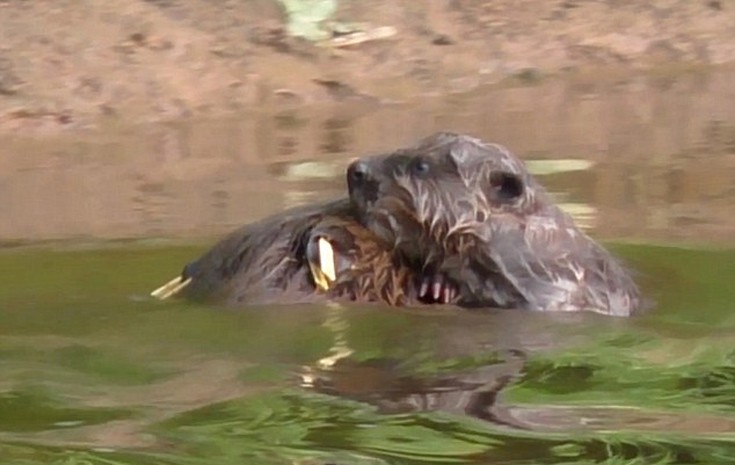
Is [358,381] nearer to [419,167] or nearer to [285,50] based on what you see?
[419,167]

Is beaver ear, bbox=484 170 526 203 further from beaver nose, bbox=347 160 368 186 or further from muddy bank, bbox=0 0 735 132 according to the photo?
muddy bank, bbox=0 0 735 132

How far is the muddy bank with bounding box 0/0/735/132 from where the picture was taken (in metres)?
13.6

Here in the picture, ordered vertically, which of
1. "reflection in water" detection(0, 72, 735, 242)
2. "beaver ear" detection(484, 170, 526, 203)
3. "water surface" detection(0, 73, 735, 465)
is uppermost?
"beaver ear" detection(484, 170, 526, 203)

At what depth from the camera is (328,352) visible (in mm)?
5688

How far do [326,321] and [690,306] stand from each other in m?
1.32

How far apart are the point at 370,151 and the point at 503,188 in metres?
5.43

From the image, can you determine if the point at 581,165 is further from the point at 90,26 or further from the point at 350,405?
the point at 350,405

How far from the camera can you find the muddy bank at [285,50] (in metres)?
13.6

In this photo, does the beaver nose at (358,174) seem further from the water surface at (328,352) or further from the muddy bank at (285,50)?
the muddy bank at (285,50)

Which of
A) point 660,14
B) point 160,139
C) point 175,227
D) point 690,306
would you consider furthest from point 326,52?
point 690,306

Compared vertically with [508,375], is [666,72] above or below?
below

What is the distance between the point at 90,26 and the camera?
47.9 feet

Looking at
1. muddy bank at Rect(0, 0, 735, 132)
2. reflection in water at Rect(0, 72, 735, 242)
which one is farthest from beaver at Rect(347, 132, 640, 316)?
muddy bank at Rect(0, 0, 735, 132)

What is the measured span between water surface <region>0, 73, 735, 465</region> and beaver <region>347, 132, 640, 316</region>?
12 centimetres
